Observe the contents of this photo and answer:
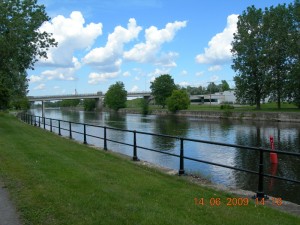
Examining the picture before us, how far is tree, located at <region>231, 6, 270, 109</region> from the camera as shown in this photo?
233ft

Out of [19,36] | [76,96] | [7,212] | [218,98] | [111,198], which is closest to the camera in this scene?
[7,212]

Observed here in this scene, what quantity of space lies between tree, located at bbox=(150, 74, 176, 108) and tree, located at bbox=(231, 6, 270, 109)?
156 ft

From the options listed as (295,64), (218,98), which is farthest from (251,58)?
(218,98)

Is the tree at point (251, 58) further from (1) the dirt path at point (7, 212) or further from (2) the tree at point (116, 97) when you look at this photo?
(2) the tree at point (116, 97)

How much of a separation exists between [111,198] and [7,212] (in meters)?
1.78

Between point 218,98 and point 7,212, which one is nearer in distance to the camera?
point 7,212

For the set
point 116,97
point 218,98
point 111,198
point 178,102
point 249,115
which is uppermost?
point 116,97

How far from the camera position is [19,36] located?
21766 millimetres

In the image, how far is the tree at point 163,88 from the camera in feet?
396

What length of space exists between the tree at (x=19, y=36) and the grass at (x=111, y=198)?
43.4ft
